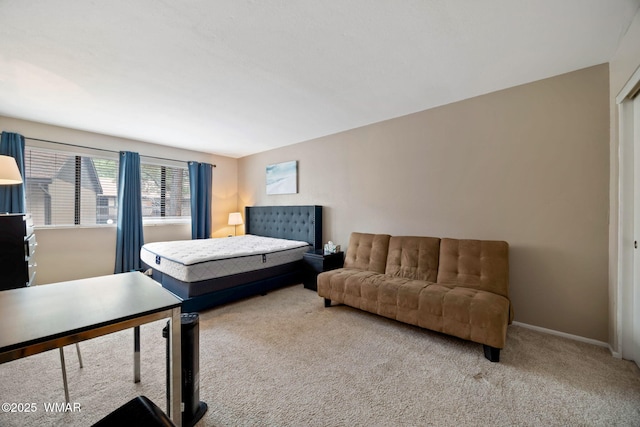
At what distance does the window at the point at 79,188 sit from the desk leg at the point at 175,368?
425 centimetres

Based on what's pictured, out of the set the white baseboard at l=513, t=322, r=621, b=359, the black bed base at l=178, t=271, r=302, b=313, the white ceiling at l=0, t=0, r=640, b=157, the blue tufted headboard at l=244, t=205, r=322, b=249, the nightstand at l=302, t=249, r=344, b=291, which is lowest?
the white baseboard at l=513, t=322, r=621, b=359

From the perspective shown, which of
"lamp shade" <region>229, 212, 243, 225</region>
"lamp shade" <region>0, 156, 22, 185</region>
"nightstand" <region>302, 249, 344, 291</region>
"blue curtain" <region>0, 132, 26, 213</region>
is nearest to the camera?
"lamp shade" <region>0, 156, 22, 185</region>

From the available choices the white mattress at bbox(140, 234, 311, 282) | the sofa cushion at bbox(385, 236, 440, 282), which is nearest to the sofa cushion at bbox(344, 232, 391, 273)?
the sofa cushion at bbox(385, 236, 440, 282)

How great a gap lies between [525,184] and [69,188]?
244 inches

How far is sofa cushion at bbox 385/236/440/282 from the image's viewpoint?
2.84 metres

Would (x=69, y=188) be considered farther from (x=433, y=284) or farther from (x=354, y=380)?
(x=433, y=284)

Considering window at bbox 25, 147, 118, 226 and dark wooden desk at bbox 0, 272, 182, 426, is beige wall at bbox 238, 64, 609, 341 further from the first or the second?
window at bbox 25, 147, 118, 226

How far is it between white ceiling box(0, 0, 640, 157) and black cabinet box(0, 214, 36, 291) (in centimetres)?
141

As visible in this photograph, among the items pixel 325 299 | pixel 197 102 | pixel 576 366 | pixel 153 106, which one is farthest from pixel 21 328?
pixel 576 366

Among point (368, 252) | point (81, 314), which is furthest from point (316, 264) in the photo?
point (81, 314)

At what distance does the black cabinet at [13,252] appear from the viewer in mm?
2369

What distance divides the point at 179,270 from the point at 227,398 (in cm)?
172

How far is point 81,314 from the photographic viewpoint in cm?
100

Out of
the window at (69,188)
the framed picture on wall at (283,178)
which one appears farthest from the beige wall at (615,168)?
the window at (69,188)
